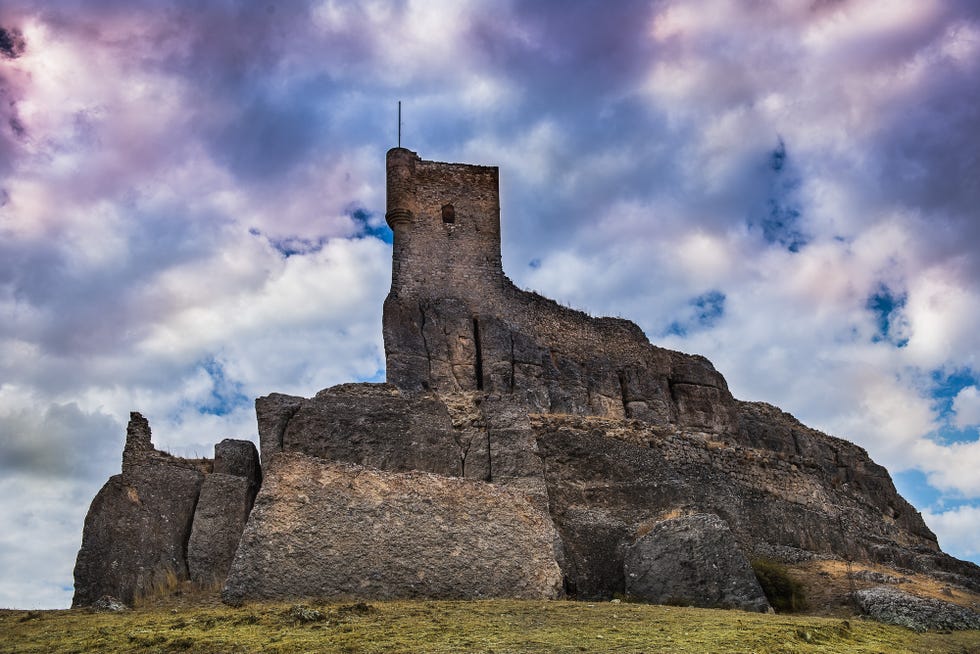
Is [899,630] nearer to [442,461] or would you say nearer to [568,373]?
[442,461]

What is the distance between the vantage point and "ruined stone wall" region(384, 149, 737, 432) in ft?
114

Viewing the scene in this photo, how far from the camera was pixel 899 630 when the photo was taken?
61.9ft

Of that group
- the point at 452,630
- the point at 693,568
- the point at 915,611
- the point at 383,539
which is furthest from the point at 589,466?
the point at 452,630

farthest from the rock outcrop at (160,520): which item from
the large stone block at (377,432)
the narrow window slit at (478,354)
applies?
the narrow window slit at (478,354)

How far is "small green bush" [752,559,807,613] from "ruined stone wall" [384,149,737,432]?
1283 centimetres

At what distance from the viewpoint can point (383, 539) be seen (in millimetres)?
19859

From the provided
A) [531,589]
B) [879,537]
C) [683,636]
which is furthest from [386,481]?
[879,537]

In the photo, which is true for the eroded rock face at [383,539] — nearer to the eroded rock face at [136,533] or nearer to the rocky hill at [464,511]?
the rocky hill at [464,511]

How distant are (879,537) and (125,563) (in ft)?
63.6

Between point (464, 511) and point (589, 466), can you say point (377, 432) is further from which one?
point (589, 466)

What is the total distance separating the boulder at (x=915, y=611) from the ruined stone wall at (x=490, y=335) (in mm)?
15022

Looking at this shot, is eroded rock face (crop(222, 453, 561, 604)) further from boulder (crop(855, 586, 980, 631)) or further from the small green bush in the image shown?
boulder (crop(855, 586, 980, 631))

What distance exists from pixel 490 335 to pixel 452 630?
20.6 metres

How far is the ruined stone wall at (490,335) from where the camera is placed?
34812 millimetres
